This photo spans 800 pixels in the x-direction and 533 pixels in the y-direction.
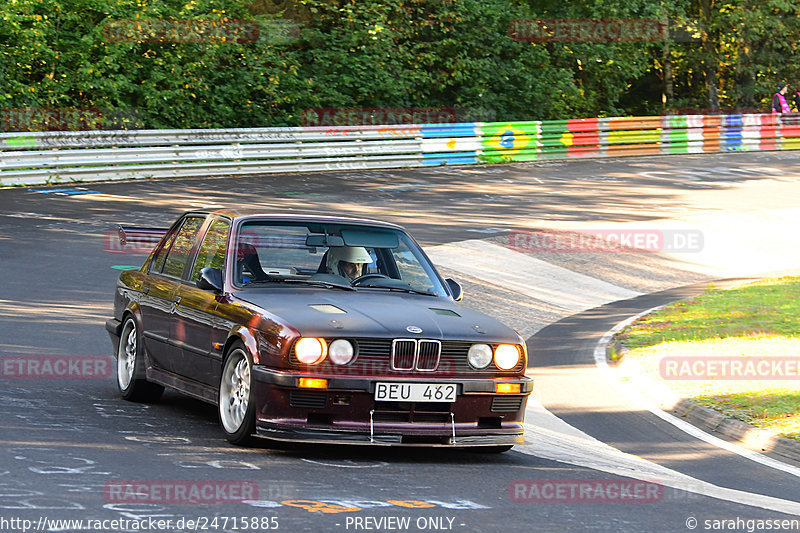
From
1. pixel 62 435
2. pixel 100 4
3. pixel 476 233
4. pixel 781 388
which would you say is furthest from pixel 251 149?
pixel 62 435

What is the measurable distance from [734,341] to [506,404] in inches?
276

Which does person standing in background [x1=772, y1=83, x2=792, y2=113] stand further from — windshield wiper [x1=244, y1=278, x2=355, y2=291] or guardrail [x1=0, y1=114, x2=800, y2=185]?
windshield wiper [x1=244, y1=278, x2=355, y2=291]

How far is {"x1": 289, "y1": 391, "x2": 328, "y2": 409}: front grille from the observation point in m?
7.36

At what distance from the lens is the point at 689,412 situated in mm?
10844

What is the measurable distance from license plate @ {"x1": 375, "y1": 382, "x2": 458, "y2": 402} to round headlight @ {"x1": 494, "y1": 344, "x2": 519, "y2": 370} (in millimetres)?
Result: 403

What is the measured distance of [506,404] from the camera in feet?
25.8

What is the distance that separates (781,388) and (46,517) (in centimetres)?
787

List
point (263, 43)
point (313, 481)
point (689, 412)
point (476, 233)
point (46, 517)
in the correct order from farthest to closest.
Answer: point (263, 43)
point (476, 233)
point (689, 412)
point (313, 481)
point (46, 517)

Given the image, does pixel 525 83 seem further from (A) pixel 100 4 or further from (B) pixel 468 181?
(A) pixel 100 4

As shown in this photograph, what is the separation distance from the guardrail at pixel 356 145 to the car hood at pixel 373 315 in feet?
59.7

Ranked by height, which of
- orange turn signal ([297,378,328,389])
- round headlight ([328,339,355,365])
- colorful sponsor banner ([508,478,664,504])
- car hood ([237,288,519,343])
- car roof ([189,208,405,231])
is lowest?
colorful sponsor banner ([508,478,664,504])

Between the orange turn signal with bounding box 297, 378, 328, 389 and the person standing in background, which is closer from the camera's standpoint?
the orange turn signal with bounding box 297, 378, 328, 389

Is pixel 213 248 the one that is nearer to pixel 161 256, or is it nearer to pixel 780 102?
pixel 161 256

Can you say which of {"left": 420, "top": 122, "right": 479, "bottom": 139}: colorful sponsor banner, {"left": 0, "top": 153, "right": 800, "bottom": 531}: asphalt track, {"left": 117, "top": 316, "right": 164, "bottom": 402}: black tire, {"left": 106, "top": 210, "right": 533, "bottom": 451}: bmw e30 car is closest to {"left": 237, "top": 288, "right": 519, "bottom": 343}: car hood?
{"left": 106, "top": 210, "right": 533, "bottom": 451}: bmw e30 car
